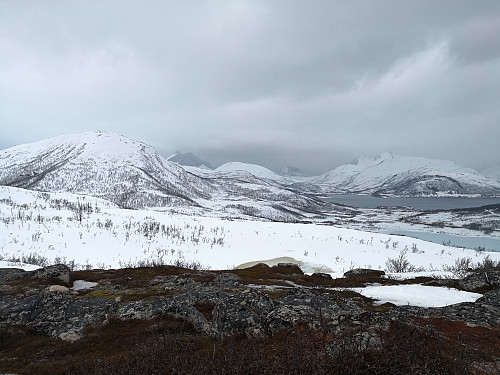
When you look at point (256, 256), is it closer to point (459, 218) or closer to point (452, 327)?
point (452, 327)

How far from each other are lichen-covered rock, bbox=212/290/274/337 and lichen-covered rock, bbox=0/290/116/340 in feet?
20.1

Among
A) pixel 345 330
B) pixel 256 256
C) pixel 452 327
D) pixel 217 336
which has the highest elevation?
pixel 345 330

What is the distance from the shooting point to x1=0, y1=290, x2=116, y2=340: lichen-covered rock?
35.9 ft

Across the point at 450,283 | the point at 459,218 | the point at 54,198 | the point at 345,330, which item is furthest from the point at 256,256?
the point at 459,218

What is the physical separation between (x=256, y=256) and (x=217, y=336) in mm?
36877

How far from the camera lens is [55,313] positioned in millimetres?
11641

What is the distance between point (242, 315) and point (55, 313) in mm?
9076

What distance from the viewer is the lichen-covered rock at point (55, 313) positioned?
11.0m

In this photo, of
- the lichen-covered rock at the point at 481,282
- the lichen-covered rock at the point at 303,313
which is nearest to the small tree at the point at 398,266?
the lichen-covered rock at the point at 481,282

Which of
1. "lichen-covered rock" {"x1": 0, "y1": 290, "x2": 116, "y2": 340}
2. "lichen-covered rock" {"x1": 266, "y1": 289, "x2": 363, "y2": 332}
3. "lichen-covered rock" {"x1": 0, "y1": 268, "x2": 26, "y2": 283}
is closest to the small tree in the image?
"lichen-covered rock" {"x1": 266, "y1": 289, "x2": 363, "y2": 332}

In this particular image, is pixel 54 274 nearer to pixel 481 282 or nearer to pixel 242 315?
pixel 242 315

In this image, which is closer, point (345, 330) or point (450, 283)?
point (345, 330)

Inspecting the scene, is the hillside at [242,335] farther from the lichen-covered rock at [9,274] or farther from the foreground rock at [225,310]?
the lichen-covered rock at [9,274]

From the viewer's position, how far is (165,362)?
623 cm
